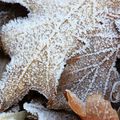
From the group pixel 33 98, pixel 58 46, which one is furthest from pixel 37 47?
pixel 33 98

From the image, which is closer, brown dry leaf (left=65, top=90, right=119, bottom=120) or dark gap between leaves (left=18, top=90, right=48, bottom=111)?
brown dry leaf (left=65, top=90, right=119, bottom=120)

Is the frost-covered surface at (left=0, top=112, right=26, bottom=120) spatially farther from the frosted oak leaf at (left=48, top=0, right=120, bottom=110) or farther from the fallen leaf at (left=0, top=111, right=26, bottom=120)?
the frosted oak leaf at (left=48, top=0, right=120, bottom=110)

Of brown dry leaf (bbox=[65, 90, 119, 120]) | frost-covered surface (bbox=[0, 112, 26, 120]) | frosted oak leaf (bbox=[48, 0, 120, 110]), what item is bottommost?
frost-covered surface (bbox=[0, 112, 26, 120])

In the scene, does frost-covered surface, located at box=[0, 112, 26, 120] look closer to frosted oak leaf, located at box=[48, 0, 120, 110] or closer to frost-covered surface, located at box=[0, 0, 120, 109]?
frost-covered surface, located at box=[0, 0, 120, 109]

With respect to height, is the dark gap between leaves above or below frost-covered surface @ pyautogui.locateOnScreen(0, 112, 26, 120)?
above

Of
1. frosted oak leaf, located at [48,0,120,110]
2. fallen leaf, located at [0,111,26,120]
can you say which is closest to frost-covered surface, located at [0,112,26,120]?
fallen leaf, located at [0,111,26,120]

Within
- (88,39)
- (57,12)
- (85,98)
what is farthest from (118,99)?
(57,12)

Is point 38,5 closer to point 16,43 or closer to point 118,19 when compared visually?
point 16,43
